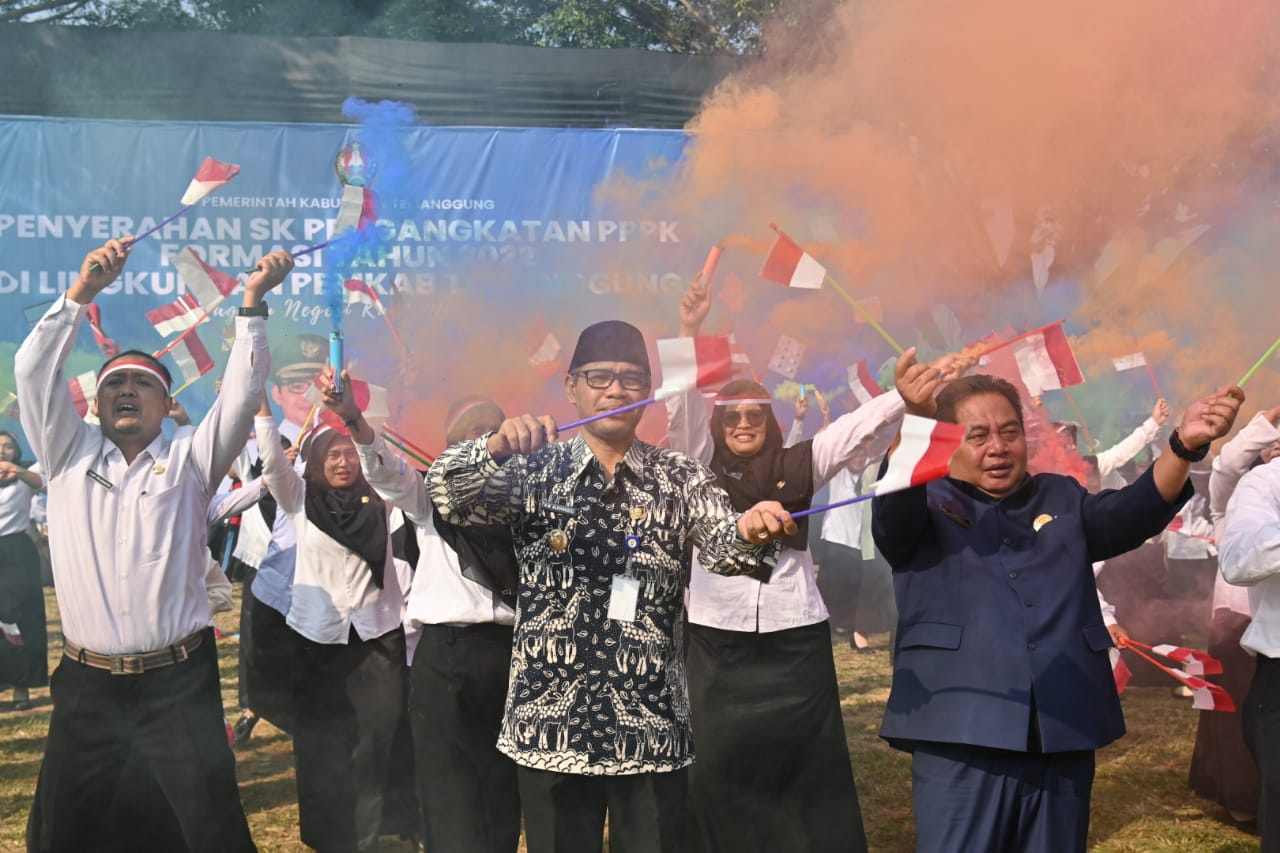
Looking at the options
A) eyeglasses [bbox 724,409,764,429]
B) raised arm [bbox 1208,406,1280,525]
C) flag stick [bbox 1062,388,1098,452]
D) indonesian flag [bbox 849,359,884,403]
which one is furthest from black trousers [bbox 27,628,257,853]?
flag stick [bbox 1062,388,1098,452]

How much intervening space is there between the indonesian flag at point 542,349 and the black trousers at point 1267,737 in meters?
3.36

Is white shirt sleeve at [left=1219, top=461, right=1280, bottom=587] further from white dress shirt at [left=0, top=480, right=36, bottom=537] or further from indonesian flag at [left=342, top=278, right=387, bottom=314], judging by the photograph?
white dress shirt at [left=0, top=480, right=36, bottom=537]

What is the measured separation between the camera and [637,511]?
3.26 meters

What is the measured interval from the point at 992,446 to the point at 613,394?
3.42 feet

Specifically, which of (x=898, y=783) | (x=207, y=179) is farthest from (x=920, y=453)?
(x=898, y=783)

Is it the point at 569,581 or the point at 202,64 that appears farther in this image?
the point at 202,64

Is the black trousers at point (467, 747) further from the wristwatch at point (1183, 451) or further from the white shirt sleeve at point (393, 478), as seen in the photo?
the wristwatch at point (1183, 451)

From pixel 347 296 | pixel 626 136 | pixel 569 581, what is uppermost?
pixel 626 136

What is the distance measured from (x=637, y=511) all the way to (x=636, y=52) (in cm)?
438

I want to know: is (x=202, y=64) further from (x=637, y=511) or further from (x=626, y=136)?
(x=637, y=511)

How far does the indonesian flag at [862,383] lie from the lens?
6.07m

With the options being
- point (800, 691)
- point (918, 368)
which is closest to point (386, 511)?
point (800, 691)

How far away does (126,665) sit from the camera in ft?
13.9

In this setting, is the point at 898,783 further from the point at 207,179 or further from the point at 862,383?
the point at 207,179
